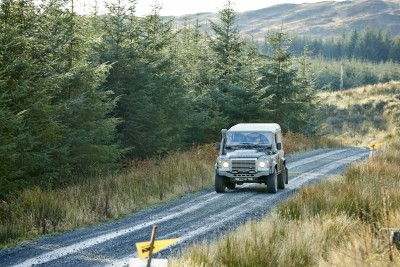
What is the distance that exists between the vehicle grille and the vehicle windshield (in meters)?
0.93

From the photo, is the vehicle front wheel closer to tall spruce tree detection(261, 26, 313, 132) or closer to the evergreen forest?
the evergreen forest

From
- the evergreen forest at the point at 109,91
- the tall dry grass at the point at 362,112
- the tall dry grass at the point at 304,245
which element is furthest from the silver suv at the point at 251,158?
the tall dry grass at the point at 362,112

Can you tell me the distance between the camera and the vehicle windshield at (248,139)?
16.1 meters

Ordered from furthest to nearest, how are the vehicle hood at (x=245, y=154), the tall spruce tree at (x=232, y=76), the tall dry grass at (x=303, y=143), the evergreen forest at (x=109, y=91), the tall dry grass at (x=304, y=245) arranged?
the tall dry grass at (x=303, y=143)
the tall spruce tree at (x=232, y=76)
the vehicle hood at (x=245, y=154)
the evergreen forest at (x=109, y=91)
the tall dry grass at (x=304, y=245)

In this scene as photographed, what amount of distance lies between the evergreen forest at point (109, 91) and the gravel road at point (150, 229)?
3.55 metres

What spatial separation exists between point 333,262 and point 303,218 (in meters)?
3.64

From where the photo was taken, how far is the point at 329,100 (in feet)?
206

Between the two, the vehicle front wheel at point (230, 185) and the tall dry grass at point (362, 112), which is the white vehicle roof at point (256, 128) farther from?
the tall dry grass at point (362, 112)

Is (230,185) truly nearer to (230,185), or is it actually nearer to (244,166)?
(230,185)

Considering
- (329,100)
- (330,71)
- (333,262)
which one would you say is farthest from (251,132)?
(330,71)

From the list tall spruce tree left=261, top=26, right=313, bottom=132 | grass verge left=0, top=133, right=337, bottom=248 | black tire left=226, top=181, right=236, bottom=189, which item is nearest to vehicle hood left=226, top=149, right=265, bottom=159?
black tire left=226, top=181, right=236, bottom=189

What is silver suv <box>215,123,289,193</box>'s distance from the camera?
15281 mm

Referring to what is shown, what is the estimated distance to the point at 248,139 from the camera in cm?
1627

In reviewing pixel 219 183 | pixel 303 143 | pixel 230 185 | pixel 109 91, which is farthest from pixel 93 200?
pixel 303 143
